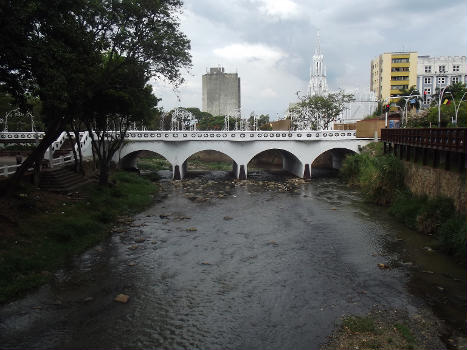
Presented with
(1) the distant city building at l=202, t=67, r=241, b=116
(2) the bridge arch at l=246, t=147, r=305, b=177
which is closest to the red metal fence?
(2) the bridge arch at l=246, t=147, r=305, b=177

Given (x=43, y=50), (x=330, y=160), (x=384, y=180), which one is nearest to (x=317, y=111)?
(x=330, y=160)

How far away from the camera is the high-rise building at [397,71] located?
78.6 m

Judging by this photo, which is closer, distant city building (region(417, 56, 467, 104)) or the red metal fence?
the red metal fence

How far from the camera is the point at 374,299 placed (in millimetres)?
13836

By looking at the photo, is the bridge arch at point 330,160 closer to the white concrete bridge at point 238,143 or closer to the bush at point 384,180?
the white concrete bridge at point 238,143

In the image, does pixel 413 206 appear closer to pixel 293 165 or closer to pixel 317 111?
pixel 293 165

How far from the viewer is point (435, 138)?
22.3m

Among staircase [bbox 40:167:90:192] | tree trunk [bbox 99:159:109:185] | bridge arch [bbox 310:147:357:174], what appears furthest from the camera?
bridge arch [bbox 310:147:357:174]

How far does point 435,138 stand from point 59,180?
2322 cm

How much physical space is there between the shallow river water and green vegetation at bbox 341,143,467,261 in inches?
30.6

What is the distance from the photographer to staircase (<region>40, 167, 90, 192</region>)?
83.6ft

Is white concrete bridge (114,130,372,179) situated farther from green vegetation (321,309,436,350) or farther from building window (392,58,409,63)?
building window (392,58,409,63)

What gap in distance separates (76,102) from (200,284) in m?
10.3

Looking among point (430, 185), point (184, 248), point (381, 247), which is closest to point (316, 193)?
point (430, 185)
